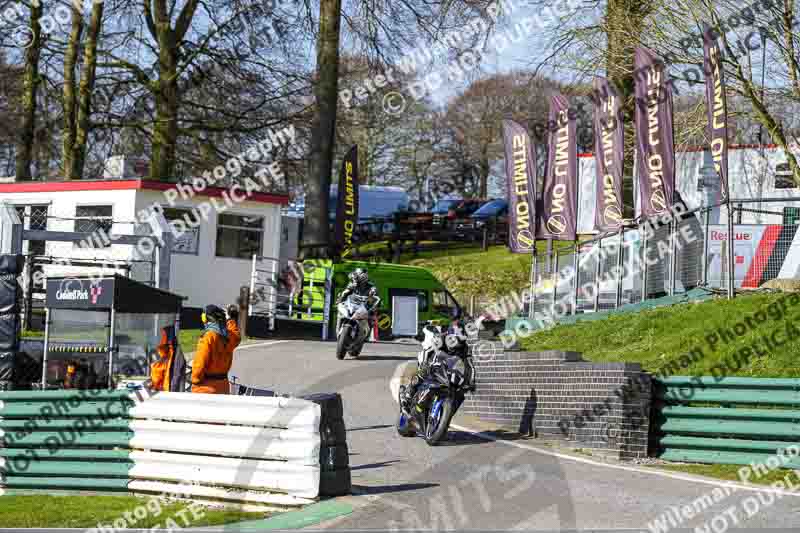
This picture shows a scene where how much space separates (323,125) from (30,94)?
28.4 ft

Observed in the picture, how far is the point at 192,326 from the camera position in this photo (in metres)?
27.2

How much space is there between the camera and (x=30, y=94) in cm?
3189

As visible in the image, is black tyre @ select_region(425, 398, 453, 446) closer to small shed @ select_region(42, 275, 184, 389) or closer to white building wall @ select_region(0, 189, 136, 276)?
small shed @ select_region(42, 275, 184, 389)

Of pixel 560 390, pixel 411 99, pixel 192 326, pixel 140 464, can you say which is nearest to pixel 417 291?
pixel 192 326

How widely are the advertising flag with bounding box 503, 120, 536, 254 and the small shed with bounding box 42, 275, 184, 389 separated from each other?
22.0ft

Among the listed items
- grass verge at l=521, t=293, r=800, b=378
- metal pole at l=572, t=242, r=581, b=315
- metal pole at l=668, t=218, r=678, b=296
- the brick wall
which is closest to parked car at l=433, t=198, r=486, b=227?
metal pole at l=572, t=242, r=581, b=315

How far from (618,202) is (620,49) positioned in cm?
406

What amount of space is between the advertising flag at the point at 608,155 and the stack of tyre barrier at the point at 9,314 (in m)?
10.0

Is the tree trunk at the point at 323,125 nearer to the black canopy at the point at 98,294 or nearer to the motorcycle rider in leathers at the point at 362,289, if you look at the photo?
the motorcycle rider in leathers at the point at 362,289

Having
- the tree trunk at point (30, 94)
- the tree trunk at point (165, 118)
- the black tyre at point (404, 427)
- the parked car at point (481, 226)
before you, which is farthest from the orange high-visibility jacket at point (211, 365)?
the parked car at point (481, 226)

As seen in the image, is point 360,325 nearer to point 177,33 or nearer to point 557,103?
point 557,103

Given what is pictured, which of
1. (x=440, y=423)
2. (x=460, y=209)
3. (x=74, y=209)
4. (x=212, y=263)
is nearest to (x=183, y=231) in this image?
(x=212, y=263)

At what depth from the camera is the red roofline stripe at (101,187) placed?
26.8 m

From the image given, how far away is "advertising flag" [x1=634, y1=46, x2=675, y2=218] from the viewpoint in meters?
17.1
